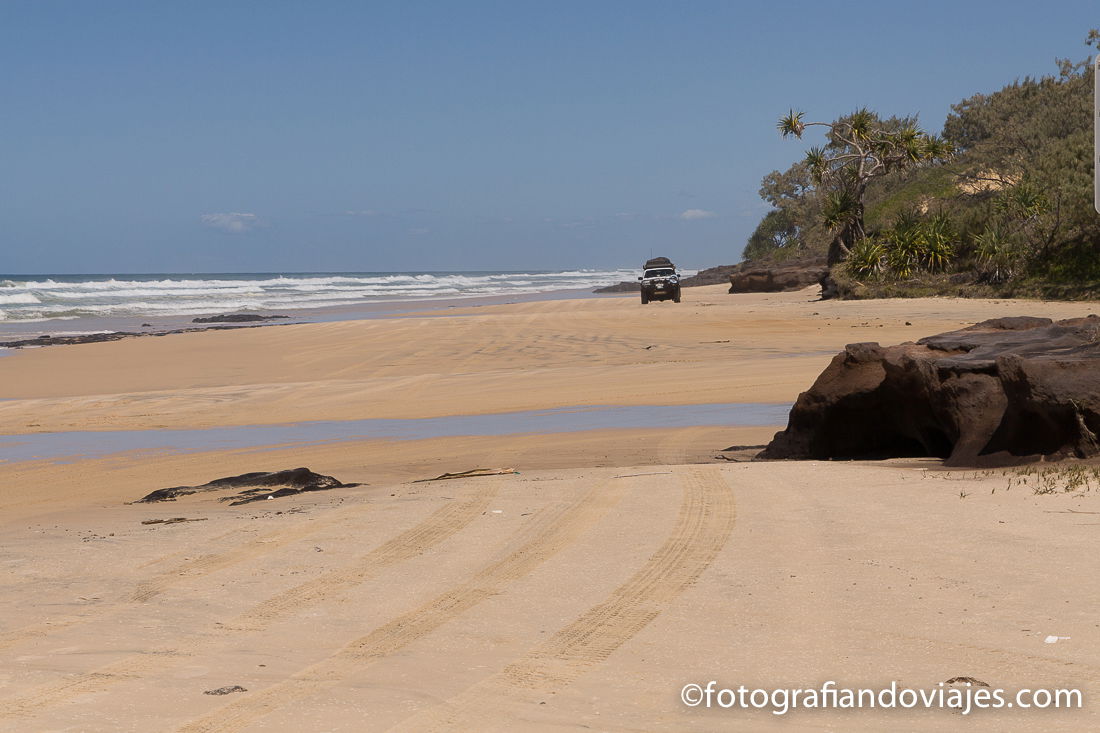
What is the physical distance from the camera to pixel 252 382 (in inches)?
746

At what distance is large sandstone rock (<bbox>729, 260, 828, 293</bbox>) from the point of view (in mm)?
44469

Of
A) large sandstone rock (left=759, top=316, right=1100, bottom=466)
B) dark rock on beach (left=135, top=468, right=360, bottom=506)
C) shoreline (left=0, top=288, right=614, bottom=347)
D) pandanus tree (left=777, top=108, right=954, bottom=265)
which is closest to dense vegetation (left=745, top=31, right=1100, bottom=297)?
pandanus tree (left=777, top=108, right=954, bottom=265)

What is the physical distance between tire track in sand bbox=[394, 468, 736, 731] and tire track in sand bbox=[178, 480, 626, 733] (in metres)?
0.49

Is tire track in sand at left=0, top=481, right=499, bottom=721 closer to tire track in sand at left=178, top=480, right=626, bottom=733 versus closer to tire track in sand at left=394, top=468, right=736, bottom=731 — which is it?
tire track in sand at left=178, top=480, right=626, bottom=733

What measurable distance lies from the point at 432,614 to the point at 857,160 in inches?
1391

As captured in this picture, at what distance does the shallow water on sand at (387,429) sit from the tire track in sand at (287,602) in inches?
201

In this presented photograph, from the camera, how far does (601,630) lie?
167 inches

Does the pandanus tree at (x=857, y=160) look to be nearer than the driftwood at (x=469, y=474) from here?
No

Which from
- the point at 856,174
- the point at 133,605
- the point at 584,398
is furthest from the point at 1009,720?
the point at 856,174

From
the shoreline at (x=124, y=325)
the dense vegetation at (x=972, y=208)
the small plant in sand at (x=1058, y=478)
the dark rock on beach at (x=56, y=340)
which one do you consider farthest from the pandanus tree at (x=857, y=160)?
the small plant in sand at (x=1058, y=478)

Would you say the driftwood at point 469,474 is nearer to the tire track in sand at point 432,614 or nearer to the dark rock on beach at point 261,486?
the dark rock on beach at point 261,486

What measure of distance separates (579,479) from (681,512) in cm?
171

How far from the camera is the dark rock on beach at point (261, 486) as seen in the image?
852cm

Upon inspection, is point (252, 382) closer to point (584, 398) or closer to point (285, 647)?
point (584, 398)
